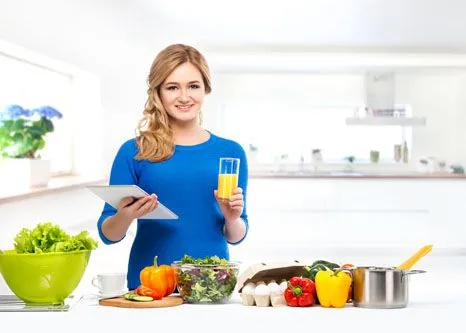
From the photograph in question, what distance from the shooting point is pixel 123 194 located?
233cm

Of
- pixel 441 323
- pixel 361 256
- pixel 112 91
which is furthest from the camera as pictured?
pixel 361 256

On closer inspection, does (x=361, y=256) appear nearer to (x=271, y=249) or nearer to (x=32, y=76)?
(x=271, y=249)

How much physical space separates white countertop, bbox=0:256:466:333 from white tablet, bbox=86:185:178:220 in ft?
0.92

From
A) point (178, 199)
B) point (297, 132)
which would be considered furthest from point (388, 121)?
point (178, 199)

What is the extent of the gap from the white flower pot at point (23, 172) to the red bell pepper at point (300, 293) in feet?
10.5

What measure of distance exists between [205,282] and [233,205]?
27 cm

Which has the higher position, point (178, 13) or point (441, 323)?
point (178, 13)

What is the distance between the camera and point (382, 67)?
Answer: 10086 mm

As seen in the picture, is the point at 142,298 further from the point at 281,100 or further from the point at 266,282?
the point at 281,100

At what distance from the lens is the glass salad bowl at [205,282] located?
88.9 inches

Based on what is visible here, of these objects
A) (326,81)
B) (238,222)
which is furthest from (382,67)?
(238,222)

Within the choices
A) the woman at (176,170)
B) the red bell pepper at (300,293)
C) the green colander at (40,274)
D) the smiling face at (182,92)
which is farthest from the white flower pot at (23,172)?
the red bell pepper at (300,293)

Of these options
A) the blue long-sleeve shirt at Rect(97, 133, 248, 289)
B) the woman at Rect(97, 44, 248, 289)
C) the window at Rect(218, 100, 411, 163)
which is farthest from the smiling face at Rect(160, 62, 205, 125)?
the window at Rect(218, 100, 411, 163)

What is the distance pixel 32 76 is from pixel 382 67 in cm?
488
